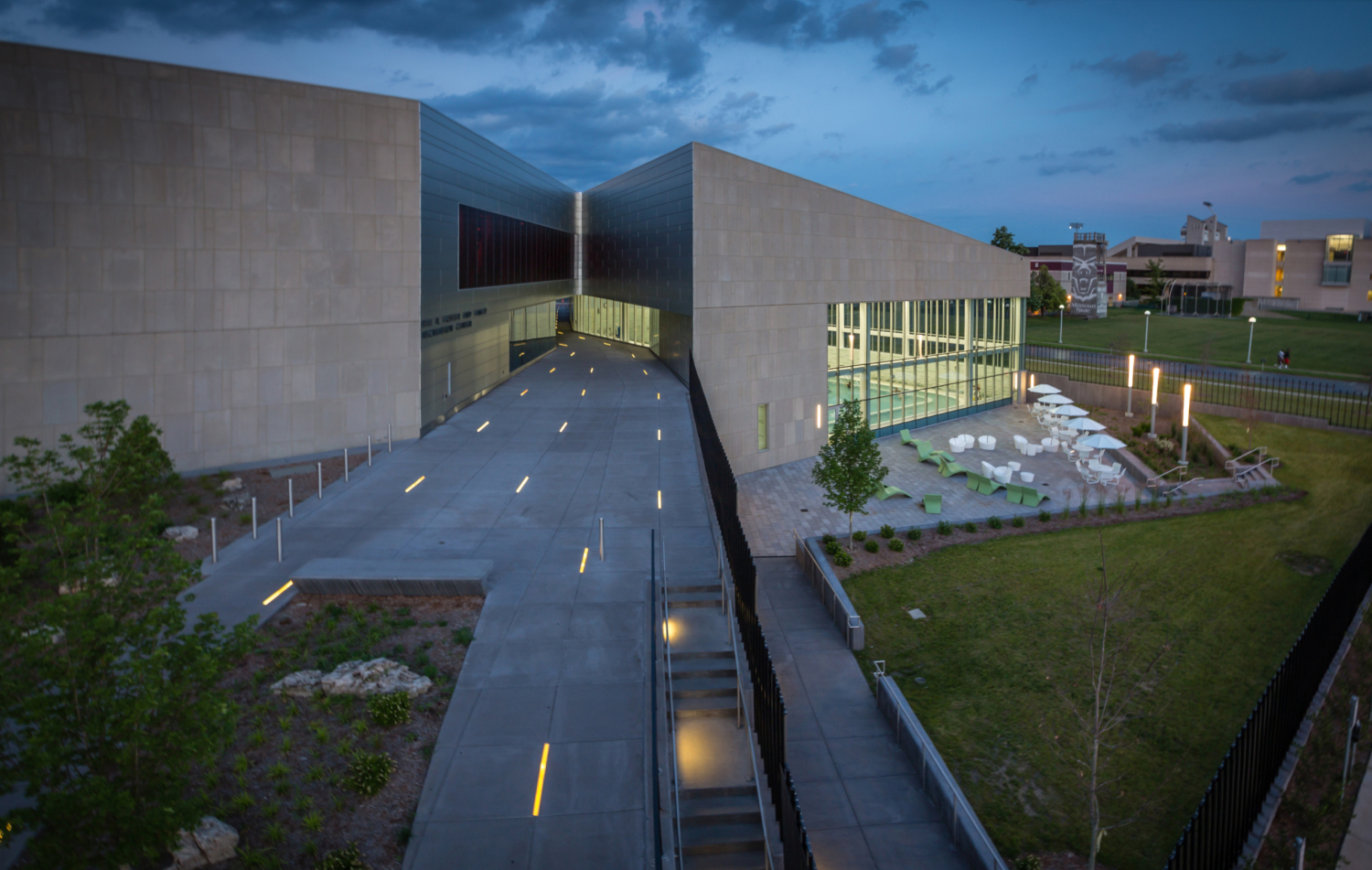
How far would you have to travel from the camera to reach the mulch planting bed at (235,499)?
1773cm

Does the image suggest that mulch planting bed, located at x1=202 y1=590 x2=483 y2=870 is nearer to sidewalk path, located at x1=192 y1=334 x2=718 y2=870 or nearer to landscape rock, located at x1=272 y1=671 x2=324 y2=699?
landscape rock, located at x1=272 y1=671 x2=324 y2=699

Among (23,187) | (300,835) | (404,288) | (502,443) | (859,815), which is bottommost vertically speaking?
(859,815)

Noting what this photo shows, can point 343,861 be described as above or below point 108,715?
below

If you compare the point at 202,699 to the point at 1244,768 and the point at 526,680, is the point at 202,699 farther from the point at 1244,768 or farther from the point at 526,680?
the point at 1244,768

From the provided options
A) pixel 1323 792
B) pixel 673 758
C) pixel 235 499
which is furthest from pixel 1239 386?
pixel 235 499

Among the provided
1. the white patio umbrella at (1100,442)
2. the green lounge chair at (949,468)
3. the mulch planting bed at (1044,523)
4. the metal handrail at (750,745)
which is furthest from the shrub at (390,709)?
the white patio umbrella at (1100,442)

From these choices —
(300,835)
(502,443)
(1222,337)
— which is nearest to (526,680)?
(300,835)

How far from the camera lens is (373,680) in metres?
11.1

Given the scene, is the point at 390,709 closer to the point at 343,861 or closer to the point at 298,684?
the point at 298,684

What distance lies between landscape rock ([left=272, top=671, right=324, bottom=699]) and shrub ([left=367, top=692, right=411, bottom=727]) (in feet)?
2.84

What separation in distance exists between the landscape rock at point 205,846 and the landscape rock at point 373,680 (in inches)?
111

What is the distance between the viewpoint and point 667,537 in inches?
664

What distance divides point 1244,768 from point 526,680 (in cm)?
829

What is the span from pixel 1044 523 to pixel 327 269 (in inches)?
824
